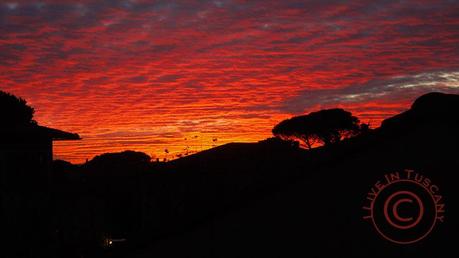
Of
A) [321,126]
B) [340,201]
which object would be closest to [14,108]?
[321,126]

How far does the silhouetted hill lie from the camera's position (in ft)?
21.3

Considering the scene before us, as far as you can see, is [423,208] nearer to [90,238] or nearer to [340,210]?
[340,210]

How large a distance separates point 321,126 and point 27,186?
33725 millimetres

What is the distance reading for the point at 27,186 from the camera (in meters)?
20.2

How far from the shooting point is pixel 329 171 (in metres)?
6.64

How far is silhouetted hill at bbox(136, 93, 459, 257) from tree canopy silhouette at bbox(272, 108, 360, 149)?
1640 inches

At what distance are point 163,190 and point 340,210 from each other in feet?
40.5

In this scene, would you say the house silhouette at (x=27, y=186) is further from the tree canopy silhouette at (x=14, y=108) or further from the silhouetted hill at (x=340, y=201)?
the tree canopy silhouette at (x=14, y=108)
